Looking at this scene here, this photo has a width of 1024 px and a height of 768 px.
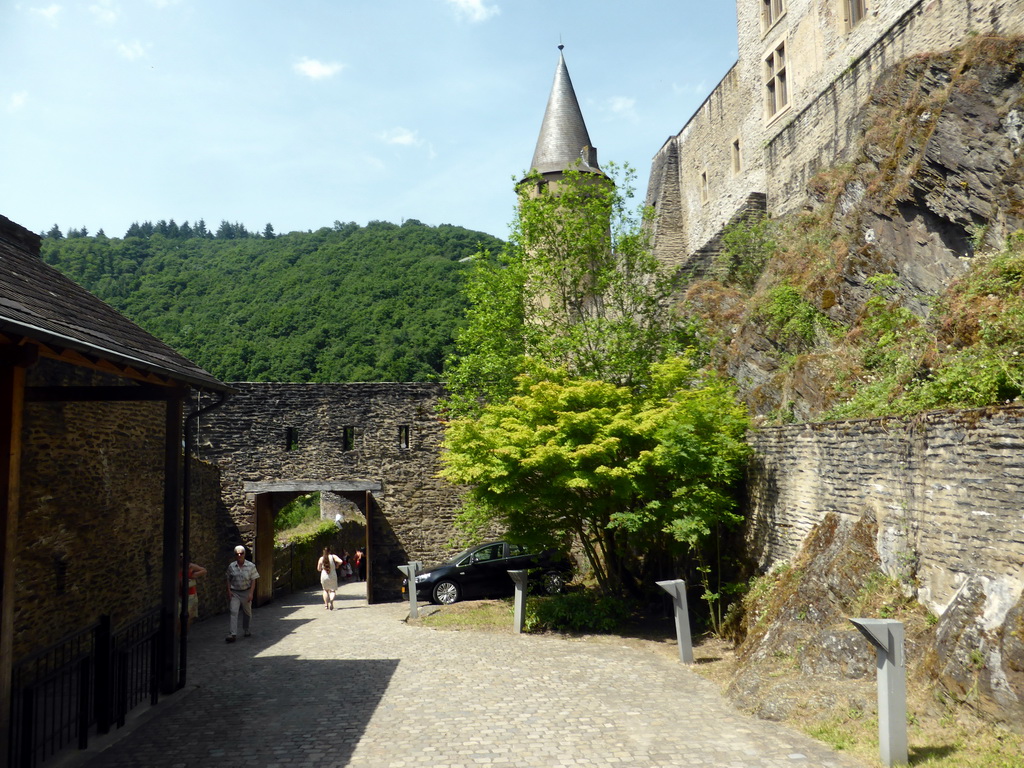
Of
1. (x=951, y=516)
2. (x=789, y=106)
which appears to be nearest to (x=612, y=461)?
(x=951, y=516)

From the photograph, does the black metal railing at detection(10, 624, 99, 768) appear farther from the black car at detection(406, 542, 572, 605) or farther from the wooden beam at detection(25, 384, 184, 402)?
the black car at detection(406, 542, 572, 605)

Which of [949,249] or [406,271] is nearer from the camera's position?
[949,249]

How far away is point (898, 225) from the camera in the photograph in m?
Answer: 13.6

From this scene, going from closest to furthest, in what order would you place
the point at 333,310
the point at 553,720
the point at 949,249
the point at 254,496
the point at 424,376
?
the point at 553,720 < the point at 949,249 < the point at 254,496 < the point at 424,376 < the point at 333,310

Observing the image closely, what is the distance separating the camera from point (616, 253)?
19062mm

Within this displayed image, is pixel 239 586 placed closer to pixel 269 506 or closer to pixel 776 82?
pixel 269 506

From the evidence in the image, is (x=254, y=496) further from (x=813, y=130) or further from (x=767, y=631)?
(x=813, y=130)

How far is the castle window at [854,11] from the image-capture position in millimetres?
19078

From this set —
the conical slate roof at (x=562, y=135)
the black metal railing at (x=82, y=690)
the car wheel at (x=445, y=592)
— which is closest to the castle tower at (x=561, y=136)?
the conical slate roof at (x=562, y=135)

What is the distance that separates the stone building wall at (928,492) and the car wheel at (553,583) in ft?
21.8

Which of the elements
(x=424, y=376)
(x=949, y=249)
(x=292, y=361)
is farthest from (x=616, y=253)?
(x=292, y=361)

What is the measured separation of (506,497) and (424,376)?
104ft

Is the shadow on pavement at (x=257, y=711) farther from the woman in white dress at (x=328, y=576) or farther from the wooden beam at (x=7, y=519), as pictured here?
the woman in white dress at (x=328, y=576)

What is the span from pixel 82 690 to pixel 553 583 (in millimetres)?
10923
